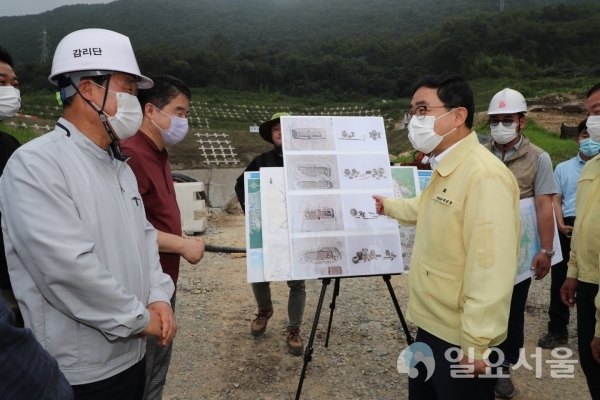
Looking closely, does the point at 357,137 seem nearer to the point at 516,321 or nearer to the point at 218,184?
the point at 516,321

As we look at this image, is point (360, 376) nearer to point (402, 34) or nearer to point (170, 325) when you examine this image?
point (170, 325)

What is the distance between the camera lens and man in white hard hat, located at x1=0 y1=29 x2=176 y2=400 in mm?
1304

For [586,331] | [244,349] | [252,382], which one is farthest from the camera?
[244,349]

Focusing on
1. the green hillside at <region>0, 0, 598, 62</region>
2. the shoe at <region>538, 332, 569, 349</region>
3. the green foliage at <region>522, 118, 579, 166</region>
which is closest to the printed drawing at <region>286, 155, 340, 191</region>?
the shoe at <region>538, 332, 569, 349</region>

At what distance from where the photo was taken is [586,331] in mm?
2268

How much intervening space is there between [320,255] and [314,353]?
133cm

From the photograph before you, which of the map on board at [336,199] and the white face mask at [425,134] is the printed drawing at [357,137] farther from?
the white face mask at [425,134]

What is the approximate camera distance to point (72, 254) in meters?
1.28

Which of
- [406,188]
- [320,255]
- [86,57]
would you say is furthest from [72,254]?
[406,188]

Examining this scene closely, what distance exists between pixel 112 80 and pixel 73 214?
621 mm

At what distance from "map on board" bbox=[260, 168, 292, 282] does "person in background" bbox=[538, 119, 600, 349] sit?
2426 mm

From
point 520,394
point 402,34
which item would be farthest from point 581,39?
point 520,394

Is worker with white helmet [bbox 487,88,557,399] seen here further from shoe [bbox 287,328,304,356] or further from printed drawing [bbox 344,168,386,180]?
shoe [bbox 287,328,304,356]

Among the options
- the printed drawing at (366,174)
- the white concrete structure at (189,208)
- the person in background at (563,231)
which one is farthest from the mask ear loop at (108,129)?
the white concrete structure at (189,208)
